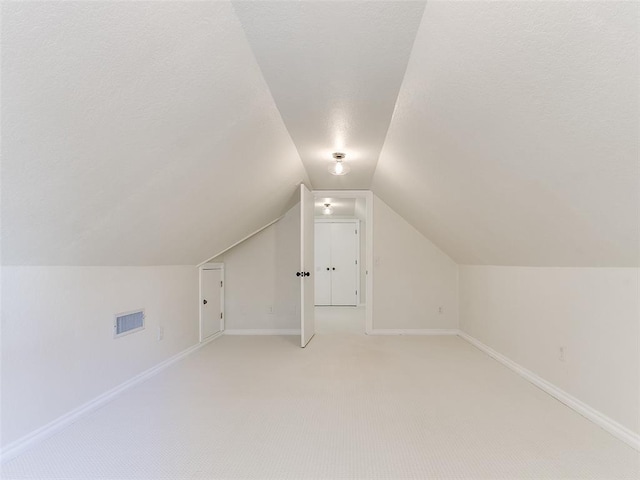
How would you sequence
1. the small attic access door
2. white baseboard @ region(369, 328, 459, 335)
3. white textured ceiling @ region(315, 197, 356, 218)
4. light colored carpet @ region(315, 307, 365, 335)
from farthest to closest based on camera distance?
white textured ceiling @ region(315, 197, 356, 218), light colored carpet @ region(315, 307, 365, 335), white baseboard @ region(369, 328, 459, 335), the small attic access door

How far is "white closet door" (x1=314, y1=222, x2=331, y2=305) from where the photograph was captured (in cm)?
829

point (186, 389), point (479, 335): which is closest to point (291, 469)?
point (186, 389)

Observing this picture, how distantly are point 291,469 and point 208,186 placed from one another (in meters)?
1.96

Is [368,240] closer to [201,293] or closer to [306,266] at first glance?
[306,266]

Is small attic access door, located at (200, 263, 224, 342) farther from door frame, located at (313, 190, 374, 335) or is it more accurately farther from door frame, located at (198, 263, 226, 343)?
door frame, located at (313, 190, 374, 335)

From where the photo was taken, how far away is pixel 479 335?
4.41 m

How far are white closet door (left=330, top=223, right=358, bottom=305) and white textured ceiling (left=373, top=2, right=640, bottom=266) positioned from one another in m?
5.25

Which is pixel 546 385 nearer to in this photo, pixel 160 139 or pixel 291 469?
pixel 291 469

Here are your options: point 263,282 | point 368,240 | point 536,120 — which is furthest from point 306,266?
point 536,120

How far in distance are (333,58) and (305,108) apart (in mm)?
649

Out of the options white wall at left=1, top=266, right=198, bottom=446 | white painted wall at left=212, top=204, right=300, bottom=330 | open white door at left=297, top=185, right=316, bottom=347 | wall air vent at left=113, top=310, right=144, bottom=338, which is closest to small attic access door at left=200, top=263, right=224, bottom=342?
white painted wall at left=212, top=204, right=300, bottom=330

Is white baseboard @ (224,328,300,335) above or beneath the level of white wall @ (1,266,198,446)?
beneath

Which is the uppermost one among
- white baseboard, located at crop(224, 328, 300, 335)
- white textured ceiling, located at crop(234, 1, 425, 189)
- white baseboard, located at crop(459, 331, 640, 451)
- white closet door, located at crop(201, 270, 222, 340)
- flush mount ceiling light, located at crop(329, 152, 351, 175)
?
white textured ceiling, located at crop(234, 1, 425, 189)

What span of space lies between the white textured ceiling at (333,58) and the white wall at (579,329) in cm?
175
